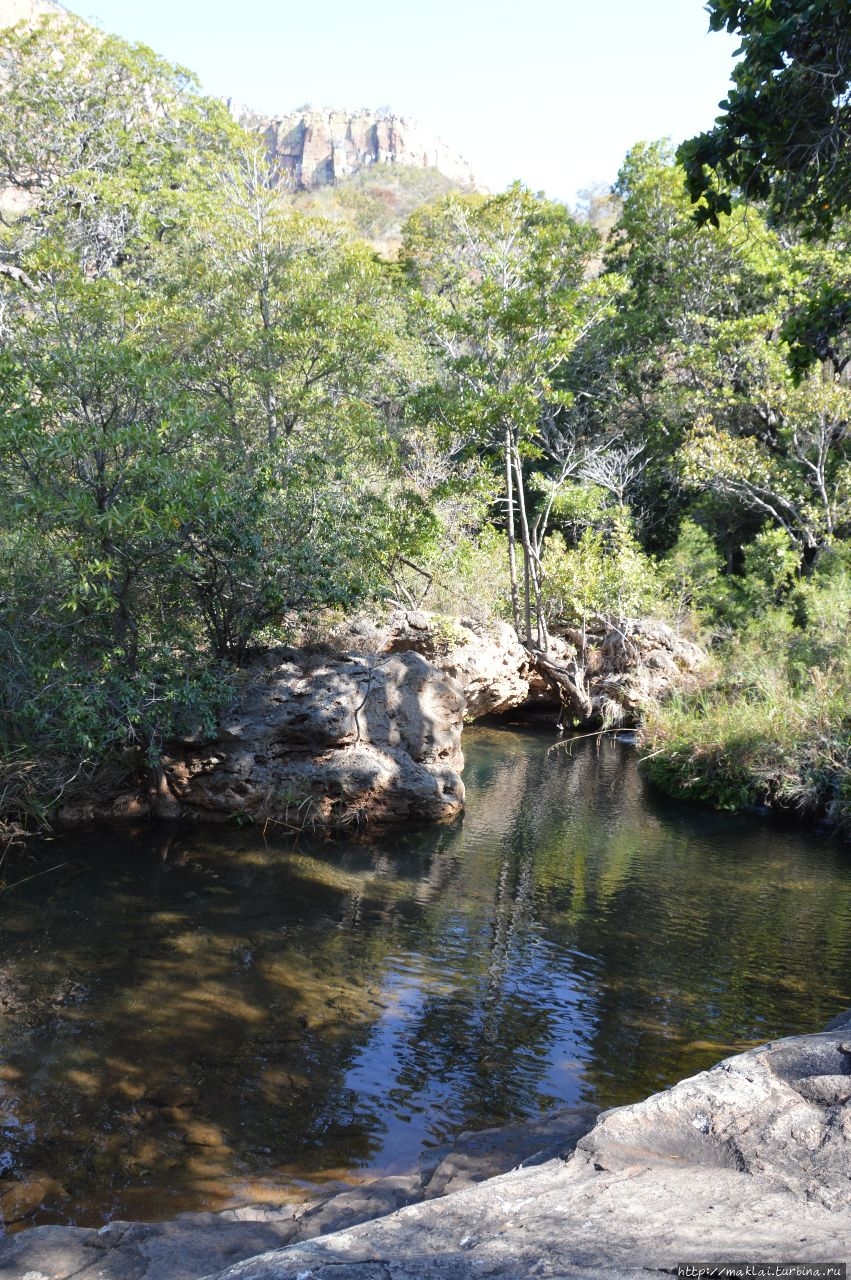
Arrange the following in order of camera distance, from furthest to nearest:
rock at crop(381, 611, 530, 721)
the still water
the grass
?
rock at crop(381, 611, 530, 721) < the grass < the still water

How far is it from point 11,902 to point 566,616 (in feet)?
42.4

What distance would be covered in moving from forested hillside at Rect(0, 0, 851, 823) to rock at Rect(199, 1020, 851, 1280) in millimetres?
5600

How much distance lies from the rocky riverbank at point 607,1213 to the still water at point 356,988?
800 mm

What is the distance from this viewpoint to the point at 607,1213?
2.55 m

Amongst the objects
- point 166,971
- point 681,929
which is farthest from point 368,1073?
point 681,929

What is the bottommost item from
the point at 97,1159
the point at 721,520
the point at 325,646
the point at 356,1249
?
the point at 97,1159

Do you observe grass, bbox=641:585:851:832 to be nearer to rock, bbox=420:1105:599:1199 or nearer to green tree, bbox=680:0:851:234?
green tree, bbox=680:0:851:234

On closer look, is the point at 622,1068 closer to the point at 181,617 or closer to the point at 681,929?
the point at 681,929

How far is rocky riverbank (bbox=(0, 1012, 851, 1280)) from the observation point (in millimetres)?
2326

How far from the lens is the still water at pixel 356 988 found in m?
4.79

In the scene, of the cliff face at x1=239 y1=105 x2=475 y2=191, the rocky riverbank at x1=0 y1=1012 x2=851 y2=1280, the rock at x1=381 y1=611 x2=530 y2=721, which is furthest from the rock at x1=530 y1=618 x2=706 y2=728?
the cliff face at x1=239 y1=105 x2=475 y2=191

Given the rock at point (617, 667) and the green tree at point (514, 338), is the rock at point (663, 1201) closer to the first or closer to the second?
the green tree at point (514, 338)

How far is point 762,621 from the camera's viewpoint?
59.9 ft

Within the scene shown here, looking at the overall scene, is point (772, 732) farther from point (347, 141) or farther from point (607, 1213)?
point (347, 141)
